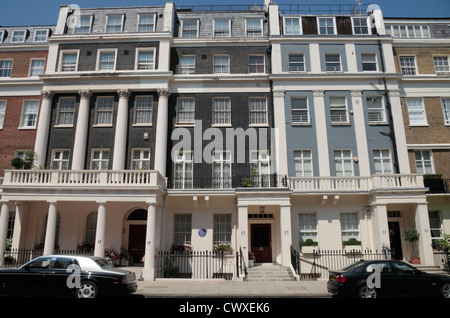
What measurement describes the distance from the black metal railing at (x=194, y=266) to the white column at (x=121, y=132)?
22.1ft

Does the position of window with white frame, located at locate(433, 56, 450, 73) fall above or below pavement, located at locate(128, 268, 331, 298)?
above

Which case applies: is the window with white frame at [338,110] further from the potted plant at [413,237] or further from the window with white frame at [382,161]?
the potted plant at [413,237]

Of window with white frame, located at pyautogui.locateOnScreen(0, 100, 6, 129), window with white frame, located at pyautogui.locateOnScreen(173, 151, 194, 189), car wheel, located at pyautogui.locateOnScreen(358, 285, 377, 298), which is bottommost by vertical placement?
car wheel, located at pyautogui.locateOnScreen(358, 285, 377, 298)

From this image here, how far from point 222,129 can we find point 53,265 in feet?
45.5

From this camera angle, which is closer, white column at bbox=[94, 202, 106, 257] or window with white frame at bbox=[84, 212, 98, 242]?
white column at bbox=[94, 202, 106, 257]

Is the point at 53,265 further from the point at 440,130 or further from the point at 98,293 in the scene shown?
the point at 440,130

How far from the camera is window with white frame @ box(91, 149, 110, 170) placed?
2206cm

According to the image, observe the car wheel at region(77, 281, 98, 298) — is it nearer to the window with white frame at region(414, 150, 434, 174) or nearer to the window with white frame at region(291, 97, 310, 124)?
the window with white frame at region(291, 97, 310, 124)

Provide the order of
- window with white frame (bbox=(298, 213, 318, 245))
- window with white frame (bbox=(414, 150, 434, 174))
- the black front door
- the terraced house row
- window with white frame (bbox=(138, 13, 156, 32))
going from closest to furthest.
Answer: the terraced house row
window with white frame (bbox=(298, 213, 318, 245))
the black front door
window with white frame (bbox=(414, 150, 434, 174))
window with white frame (bbox=(138, 13, 156, 32))

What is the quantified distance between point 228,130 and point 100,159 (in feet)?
29.4

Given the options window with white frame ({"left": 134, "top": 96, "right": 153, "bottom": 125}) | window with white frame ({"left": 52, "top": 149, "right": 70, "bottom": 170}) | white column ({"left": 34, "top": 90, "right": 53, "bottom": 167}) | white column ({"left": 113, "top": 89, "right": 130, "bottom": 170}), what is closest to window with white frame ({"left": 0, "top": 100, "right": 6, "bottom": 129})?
white column ({"left": 34, "top": 90, "right": 53, "bottom": 167})

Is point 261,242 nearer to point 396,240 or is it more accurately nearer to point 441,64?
point 396,240

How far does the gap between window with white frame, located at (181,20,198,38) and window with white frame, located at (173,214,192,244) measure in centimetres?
1379

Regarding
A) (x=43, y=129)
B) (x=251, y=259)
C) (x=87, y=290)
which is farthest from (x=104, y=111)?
(x=87, y=290)
